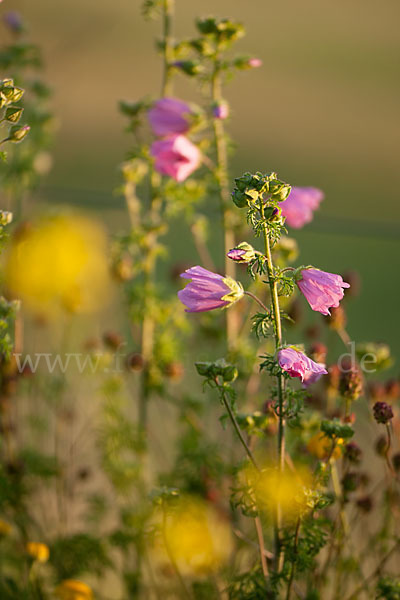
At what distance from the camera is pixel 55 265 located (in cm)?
86

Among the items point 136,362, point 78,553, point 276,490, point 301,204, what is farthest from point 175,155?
point 78,553

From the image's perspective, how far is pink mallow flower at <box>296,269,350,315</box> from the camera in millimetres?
444

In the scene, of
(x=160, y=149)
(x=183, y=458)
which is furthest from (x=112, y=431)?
(x=160, y=149)

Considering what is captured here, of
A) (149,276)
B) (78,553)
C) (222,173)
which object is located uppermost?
(222,173)

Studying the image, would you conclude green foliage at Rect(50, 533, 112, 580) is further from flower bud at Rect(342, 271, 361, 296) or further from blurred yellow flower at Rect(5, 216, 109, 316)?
flower bud at Rect(342, 271, 361, 296)

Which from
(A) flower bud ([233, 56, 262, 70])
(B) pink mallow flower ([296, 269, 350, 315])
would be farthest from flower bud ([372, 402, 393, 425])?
(A) flower bud ([233, 56, 262, 70])

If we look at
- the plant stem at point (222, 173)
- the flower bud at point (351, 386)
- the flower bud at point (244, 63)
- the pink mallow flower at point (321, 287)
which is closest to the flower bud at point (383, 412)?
the flower bud at point (351, 386)

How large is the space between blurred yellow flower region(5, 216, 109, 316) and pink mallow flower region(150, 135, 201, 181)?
18cm

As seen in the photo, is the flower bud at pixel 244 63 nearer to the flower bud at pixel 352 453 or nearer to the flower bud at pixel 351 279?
the flower bud at pixel 351 279

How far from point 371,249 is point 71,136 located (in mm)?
1128

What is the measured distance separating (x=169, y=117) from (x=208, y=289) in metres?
0.32

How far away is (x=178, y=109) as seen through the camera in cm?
70

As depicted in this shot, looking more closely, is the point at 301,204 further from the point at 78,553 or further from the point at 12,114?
the point at 78,553

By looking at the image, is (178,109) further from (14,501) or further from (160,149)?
(14,501)
